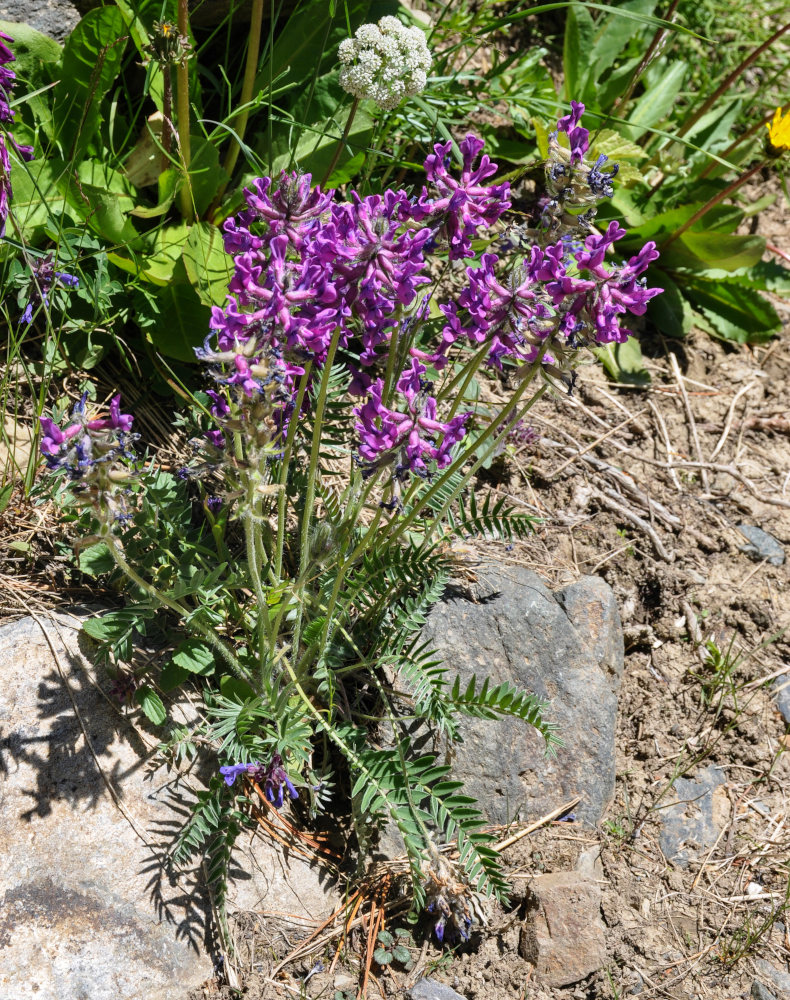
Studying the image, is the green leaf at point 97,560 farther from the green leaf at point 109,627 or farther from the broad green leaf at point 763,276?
the broad green leaf at point 763,276

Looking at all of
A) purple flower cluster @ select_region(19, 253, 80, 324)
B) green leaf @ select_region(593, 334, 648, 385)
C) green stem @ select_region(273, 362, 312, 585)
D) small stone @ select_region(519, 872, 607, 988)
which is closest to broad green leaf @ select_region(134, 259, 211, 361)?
purple flower cluster @ select_region(19, 253, 80, 324)

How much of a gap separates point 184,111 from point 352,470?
4.05ft

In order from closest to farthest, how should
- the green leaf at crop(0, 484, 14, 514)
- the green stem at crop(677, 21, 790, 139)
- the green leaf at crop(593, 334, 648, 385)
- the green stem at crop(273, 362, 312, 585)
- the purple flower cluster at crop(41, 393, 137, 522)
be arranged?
the purple flower cluster at crop(41, 393, 137, 522)
the green stem at crop(273, 362, 312, 585)
the green leaf at crop(0, 484, 14, 514)
the green stem at crop(677, 21, 790, 139)
the green leaf at crop(593, 334, 648, 385)

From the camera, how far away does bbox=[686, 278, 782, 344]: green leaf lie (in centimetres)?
400

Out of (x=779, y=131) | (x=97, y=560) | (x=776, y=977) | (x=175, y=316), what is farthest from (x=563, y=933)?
(x=779, y=131)

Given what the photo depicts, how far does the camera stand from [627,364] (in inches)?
150

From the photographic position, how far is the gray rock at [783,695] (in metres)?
3.02

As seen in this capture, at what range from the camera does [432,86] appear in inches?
125

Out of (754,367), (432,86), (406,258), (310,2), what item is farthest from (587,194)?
(754,367)

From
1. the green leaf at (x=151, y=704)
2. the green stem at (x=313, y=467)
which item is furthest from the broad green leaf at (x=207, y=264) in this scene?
the green leaf at (x=151, y=704)

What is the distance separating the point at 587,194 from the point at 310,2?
73.3 inches

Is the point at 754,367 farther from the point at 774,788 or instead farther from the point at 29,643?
the point at 29,643

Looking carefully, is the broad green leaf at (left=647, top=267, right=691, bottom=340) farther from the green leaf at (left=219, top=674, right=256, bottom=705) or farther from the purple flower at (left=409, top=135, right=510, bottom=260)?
the green leaf at (left=219, top=674, right=256, bottom=705)

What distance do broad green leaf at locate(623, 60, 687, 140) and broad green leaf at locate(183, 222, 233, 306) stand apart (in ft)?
7.32
